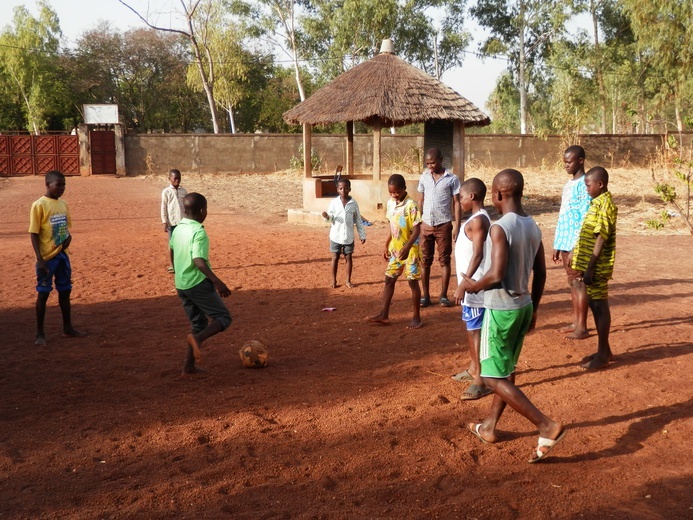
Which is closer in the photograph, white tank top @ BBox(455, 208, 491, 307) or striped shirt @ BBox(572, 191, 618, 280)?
white tank top @ BBox(455, 208, 491, 307)

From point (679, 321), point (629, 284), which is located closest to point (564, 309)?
point (679, 321)

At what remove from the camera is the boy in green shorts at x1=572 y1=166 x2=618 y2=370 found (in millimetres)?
5465

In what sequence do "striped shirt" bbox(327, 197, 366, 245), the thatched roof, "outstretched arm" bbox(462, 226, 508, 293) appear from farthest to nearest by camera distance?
the thatched roof → "striped shirt" bbox(327, 197, 366, 245) → "outstretched arm" bbox(462, 226, 508, 293)

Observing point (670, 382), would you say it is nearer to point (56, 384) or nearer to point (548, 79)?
point (56, 384)

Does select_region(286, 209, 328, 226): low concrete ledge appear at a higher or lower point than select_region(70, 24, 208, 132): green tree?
lower

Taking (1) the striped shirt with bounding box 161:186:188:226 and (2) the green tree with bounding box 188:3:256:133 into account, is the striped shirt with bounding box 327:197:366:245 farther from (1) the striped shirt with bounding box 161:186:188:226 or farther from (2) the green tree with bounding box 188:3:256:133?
(2) the green tree with bounding box 188:3:256:133

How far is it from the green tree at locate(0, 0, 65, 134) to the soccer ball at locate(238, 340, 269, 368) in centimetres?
4557

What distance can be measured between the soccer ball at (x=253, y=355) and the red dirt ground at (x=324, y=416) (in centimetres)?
17

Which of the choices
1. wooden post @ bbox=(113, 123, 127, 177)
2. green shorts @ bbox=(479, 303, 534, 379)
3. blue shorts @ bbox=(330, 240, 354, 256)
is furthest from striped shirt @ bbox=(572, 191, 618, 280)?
wooden post @ bbox=(113, 123, 127, 177)

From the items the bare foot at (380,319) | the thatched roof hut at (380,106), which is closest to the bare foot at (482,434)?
the bare foot at (380,319)

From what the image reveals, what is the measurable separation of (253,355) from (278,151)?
24877 mm

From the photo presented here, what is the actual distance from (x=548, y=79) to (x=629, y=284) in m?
33.4

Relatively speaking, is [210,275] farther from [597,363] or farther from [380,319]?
[597,363]

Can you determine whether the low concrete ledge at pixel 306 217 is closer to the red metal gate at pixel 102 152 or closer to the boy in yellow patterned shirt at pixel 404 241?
the boy in yellow patterned shirt at pixel 404 241
